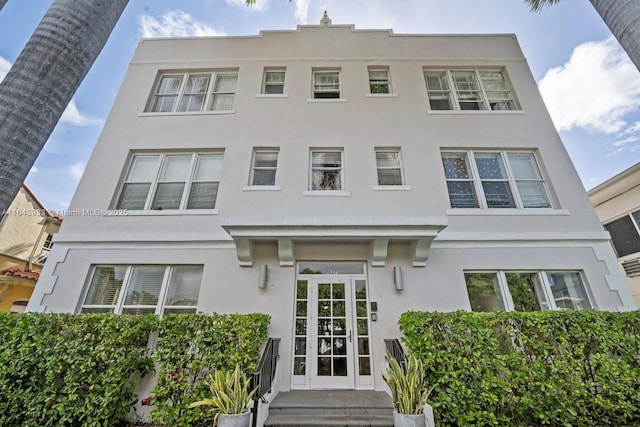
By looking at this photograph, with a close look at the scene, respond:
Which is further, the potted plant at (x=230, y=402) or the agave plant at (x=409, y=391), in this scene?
the agave plant at (x=409, y=391)

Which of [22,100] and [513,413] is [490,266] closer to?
[513,413]

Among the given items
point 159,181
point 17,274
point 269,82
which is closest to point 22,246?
point 17,274

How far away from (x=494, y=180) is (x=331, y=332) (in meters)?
6.00

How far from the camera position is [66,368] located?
4629 mm

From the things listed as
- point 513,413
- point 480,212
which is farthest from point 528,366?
point 480,212

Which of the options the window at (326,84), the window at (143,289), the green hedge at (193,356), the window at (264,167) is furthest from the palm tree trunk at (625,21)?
the window at (143,289)

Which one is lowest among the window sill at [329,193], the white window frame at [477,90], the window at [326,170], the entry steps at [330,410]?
the entry steps at [330,410]

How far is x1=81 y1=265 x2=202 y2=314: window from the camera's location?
615 cm

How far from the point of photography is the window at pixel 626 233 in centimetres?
928

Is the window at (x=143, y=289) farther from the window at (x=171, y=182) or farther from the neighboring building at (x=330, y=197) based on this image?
the window at (x=171, y=182)

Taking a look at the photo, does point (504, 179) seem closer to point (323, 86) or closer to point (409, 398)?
point (323, 86)

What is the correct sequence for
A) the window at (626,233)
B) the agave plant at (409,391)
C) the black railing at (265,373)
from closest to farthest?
the agave plant at (409,391) → the black railing at (265,373) → the window at (626,233)

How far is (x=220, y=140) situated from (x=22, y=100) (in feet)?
17.8

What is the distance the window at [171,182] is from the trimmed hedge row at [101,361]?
3.17 m
